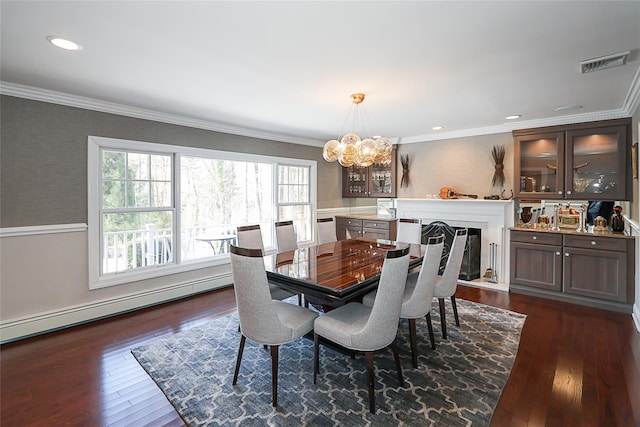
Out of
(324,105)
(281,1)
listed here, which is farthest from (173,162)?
(281,1)

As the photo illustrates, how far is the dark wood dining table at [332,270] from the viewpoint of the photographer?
2.34 meters

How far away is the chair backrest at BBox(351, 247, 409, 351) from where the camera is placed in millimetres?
2049

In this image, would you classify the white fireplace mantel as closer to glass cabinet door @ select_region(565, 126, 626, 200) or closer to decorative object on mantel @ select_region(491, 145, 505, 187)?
decorative object on mantel @ select_region(491, 145, 505, 187)

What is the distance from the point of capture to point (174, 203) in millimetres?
4277

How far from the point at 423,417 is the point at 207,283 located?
3.52 meters

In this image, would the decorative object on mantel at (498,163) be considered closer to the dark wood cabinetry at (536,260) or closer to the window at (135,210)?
the dark wood cabinetry at (536,260)

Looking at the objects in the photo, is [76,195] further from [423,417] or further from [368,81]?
[423,417]

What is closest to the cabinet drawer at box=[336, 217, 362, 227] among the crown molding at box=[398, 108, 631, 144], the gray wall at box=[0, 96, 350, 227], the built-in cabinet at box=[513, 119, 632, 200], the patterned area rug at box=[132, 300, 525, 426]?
the crown molding at box=[398, 108, 631, 144]

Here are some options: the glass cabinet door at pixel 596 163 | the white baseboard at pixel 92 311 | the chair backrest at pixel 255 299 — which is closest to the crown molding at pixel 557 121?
the glass cabinet door at pixel 596 163

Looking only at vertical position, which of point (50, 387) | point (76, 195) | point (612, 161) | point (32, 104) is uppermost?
point (32, 104)

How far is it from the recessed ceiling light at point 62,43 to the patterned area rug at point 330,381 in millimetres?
2508

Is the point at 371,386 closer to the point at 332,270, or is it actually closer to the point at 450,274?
the point at 332,270

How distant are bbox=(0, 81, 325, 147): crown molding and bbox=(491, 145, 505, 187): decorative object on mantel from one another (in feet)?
11.5

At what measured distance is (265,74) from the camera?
2.74m
